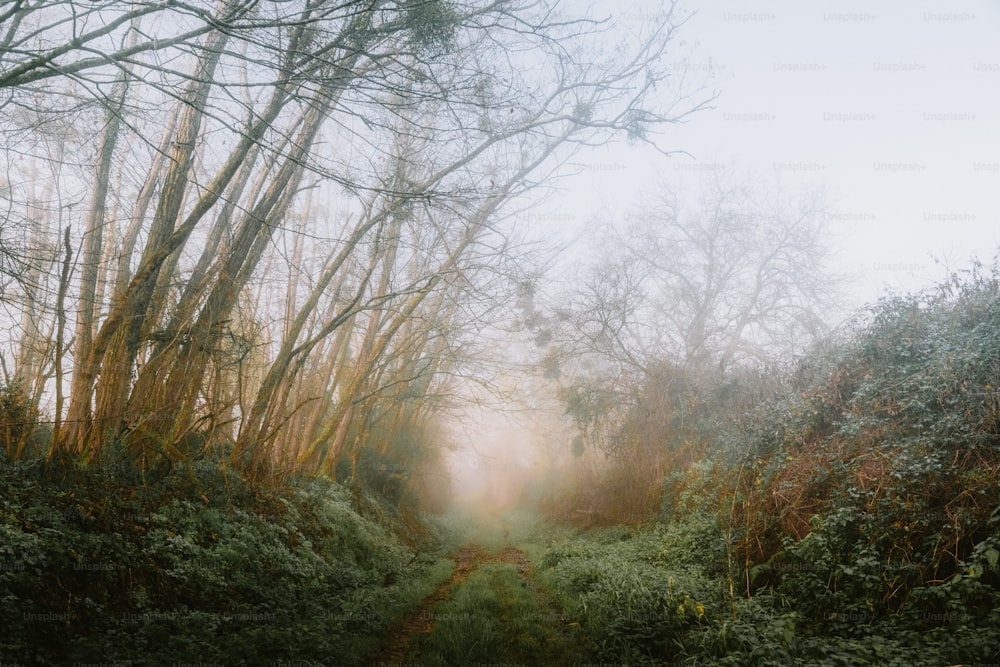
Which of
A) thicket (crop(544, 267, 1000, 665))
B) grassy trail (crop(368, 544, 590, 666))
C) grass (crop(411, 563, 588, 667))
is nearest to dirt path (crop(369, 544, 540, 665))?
grassy trail (crop(368, 544, 590, 666))

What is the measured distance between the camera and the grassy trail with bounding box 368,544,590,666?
15.7 ft

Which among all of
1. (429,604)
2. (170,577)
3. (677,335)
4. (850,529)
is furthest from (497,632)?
(677,335)

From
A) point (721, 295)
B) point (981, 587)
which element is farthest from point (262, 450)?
point (721, 295)

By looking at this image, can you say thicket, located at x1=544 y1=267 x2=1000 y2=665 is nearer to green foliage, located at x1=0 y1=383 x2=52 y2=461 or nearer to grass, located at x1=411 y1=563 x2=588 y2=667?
grass, located at x1=411 y1=563 x2=588 y2=667

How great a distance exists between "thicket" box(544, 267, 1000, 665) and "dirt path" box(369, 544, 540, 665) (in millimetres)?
1800

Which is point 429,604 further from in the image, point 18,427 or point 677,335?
point 677,335

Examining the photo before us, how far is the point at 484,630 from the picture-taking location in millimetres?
5387

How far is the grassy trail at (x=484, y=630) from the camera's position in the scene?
478 centimetres

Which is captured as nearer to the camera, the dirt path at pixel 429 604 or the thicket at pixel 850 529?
A: the thicket at pixel 850 529

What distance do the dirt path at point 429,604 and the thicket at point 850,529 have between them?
1.80m

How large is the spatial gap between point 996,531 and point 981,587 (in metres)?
0.72

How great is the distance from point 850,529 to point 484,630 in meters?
4.37

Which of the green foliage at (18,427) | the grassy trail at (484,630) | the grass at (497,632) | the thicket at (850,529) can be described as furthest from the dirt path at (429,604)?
the green foliage at (18,427)

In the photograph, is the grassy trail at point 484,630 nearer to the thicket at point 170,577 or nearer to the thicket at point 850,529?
the thicket at point 170,577
